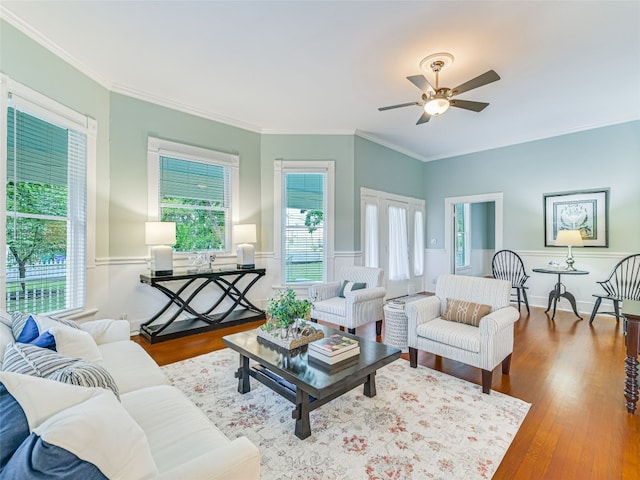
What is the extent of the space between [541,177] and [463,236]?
242cm

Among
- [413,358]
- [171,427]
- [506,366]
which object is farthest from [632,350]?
[171,427]

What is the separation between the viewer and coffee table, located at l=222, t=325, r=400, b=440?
1816 mm

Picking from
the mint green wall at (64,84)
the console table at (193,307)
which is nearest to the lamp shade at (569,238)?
the console table at (193,307)

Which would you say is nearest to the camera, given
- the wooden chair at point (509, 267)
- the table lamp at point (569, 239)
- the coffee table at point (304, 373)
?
the coffee table at point (304, 373)

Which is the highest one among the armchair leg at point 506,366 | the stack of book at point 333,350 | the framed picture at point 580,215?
the framed picture at point 580,215

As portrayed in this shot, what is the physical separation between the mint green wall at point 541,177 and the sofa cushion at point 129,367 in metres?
6.09

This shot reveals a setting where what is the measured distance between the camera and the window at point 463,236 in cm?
708

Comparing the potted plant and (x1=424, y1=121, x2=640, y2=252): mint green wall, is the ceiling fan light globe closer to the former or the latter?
the potted plant

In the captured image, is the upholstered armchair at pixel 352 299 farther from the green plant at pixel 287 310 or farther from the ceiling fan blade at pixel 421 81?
the ceiling fan blade at pixel 421 81

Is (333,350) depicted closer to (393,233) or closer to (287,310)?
(287,310)

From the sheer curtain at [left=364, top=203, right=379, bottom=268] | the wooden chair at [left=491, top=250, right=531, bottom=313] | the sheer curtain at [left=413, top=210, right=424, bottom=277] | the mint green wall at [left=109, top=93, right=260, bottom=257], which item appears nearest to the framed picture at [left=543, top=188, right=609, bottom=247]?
the wooden chair at [left=491, top=250, right=531, bottom=313]

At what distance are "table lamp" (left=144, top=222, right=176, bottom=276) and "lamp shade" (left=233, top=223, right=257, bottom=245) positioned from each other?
93 cm

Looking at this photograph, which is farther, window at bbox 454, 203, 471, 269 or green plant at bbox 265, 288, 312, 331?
window at bbox 454, 203, 471, 269

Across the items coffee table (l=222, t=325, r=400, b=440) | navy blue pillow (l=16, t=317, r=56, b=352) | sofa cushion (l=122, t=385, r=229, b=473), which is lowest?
coffee table (l=222, t=325, r=400, b=440)
